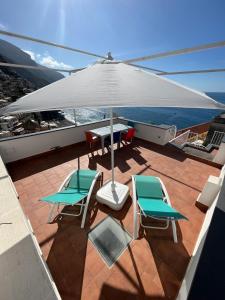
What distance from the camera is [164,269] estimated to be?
1.85m

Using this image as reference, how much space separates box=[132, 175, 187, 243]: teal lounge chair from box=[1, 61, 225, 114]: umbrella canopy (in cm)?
145

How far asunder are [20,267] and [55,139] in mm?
4007

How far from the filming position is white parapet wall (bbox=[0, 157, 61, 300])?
1.03 metres

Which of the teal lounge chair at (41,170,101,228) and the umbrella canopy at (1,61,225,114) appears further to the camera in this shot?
the teal lounge chair at (41,170,101,228)

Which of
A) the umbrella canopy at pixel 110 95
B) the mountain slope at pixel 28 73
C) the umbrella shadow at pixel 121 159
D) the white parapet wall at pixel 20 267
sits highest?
the mountain slope at pixel 28 73

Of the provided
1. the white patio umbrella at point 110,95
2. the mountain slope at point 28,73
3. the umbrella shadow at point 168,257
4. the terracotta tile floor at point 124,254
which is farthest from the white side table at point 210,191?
the mountain slope at point 28,73

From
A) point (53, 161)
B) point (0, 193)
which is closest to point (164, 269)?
point (0, 193)

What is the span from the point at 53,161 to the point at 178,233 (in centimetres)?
367

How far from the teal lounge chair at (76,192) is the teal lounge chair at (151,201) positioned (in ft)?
2.85

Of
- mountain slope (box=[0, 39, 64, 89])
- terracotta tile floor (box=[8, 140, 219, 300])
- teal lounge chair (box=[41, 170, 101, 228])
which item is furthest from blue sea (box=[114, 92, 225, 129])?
teal lounge chair (box=[41, 170, 101, 228])

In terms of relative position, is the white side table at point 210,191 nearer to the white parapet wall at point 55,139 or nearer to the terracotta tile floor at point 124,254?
the terracotta tile floor at point 124,254

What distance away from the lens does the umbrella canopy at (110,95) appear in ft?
3.89

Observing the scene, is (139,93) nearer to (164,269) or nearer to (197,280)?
(197,280)

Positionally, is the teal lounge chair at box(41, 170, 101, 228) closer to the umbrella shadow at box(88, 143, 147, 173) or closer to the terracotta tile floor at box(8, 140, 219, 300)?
the terracotta tile floor at box(8, 140, 219, 300)
